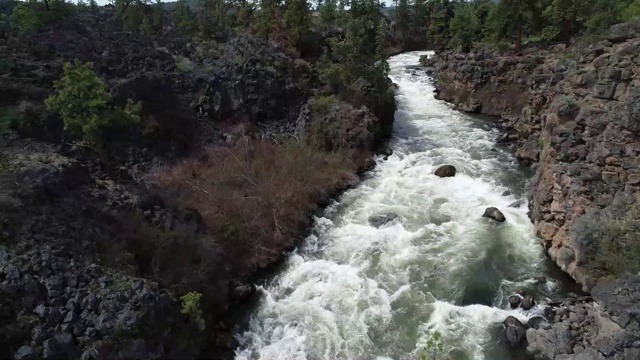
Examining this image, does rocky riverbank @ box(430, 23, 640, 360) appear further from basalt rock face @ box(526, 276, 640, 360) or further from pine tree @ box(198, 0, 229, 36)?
pine tree @ box(198, 0, 229, 36)

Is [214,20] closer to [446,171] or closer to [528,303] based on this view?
[446,171]

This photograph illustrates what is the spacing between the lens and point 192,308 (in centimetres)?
1577

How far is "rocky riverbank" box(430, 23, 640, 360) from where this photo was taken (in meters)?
15.9

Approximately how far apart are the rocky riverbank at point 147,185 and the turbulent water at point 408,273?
197cm

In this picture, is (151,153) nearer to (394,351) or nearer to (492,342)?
(394,351)

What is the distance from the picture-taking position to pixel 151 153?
89.8 ft

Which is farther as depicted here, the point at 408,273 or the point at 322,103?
the point at 322,103

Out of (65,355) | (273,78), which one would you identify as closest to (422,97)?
(273,78)

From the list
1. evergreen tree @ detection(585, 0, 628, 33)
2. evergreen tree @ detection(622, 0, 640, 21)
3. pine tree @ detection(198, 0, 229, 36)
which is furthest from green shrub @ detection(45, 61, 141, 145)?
evergreen tree @ detection(622, 0, 640, 21)

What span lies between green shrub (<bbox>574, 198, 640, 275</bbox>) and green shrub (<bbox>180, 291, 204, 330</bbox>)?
16020 millimetres

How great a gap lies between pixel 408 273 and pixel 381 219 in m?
4.78

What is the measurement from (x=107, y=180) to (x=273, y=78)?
1654 cm

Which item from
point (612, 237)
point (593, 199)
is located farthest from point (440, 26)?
point (612, 237)

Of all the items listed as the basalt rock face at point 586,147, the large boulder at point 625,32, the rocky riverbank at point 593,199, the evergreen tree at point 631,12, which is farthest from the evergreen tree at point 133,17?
the evergreen tree at point 631,12
